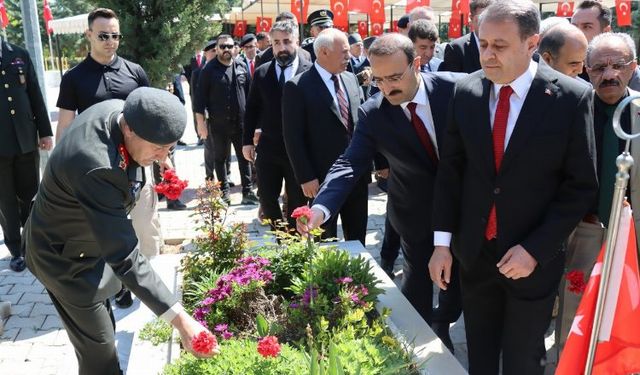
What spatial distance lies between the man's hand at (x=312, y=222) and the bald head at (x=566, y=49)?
5.20ft

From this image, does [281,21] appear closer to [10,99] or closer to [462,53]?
[462,53]

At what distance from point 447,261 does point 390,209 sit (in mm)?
842

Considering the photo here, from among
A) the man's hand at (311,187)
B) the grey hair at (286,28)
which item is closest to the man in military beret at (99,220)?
the man's hand at (311,187)

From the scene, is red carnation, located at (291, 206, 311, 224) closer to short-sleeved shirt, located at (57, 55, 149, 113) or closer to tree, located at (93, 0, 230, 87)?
short-sleeved shirt, located at (57, 55, 149, 113)

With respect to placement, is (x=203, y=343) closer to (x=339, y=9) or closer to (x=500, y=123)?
(x=500, y=123)

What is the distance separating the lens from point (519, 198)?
2.49 m

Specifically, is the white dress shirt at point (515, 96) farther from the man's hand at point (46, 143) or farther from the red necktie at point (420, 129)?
the man's hand at point (46, 143)

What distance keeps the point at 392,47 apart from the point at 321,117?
5.07 ft

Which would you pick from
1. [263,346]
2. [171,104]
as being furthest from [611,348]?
[171,104]

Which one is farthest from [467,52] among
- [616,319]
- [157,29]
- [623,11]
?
[623,11]

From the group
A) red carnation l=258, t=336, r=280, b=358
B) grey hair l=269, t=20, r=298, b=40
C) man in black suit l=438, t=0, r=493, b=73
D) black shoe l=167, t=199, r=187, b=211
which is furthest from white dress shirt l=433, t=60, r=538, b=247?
black shoe l=167, t=199, r=187, b=211

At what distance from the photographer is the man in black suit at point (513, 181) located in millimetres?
2367

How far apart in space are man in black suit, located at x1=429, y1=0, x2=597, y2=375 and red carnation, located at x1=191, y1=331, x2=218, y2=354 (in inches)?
43.3

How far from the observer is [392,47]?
300cm
